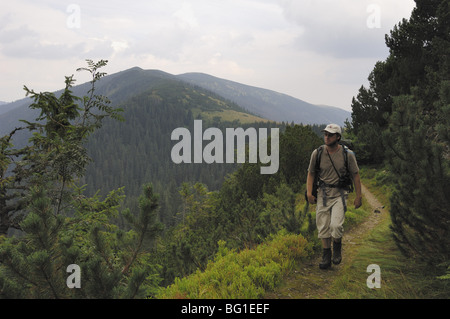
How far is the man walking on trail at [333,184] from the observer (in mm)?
4266

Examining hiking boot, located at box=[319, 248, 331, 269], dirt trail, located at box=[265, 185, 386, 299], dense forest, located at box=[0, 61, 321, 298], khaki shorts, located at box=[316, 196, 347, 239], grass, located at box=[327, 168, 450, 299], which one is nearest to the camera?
dense forest, located at box=[0, 61, 321, 298]

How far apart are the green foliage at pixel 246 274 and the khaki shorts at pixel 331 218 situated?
24.7 inches

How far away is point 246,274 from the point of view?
3.86 m

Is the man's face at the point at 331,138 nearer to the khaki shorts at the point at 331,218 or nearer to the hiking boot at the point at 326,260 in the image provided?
the khaki shorts at the point at 331,218

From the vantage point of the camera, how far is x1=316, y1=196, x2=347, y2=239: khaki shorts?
4.24 metres

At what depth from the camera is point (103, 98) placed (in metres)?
7.32

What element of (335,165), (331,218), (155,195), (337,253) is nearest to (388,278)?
(337,253)

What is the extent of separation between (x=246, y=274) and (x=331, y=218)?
61.2 inches

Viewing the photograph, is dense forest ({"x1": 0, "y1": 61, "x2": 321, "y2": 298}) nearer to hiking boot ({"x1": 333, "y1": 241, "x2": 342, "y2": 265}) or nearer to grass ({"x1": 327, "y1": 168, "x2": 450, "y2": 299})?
hiking boot ({"x1": 333, "y1": 241, "x2": 342, "y2": 265})

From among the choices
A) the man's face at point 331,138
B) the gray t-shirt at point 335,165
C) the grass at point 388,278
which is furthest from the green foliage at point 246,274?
the man's face at point 331,138

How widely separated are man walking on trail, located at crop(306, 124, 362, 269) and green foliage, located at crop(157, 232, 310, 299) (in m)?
0.61

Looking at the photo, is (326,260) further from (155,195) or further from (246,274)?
(155,195)

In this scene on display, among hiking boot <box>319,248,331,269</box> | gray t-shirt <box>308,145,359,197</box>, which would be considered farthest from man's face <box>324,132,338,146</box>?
hiking boot <box>319,248,331,269</box>
